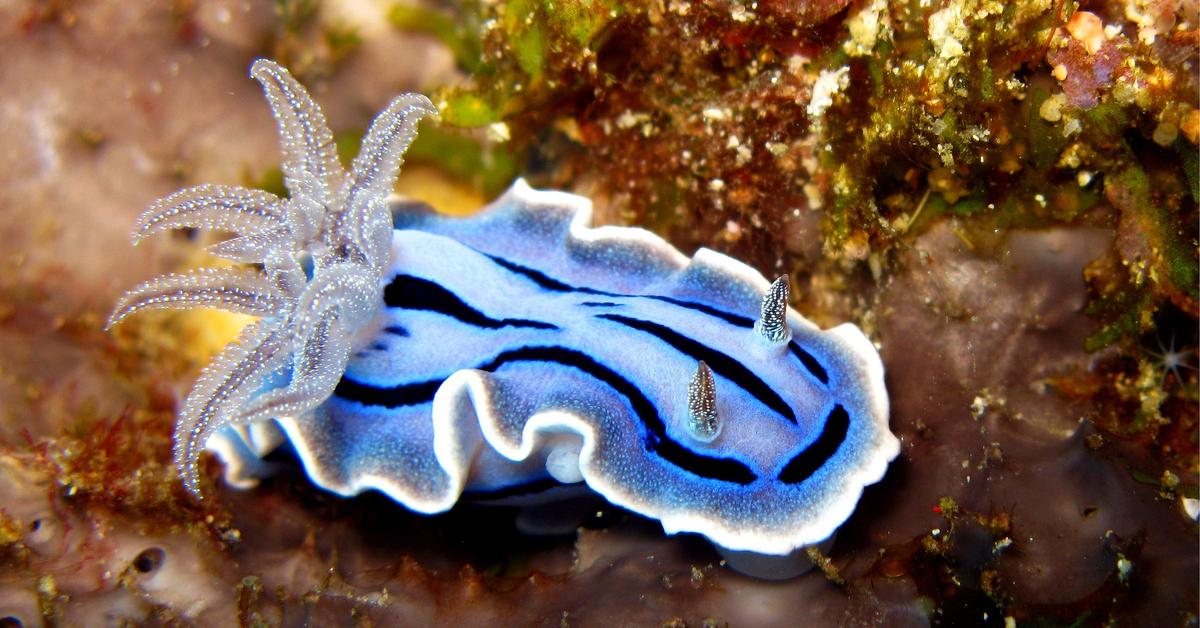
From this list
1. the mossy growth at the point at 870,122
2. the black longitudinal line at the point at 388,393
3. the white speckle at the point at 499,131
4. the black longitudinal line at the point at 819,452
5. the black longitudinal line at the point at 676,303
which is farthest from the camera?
the white speckle at the point at 499,131

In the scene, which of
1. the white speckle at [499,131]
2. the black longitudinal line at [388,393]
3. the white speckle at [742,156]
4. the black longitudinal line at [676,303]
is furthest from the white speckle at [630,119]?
the black longitudinal line at [388,393]

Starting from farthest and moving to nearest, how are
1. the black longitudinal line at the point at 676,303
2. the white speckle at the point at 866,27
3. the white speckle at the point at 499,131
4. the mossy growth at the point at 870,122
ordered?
1. the white speckle at the point at 499,131
2. the black longitudinal line at the point at 676,303
3. the white speckle at the point at 866,27
4. the mossy growth at the point at 870,122

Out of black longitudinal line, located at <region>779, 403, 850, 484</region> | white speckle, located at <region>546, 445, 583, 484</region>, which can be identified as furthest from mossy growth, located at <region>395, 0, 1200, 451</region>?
white speckle, located at <region>546, 445, 583, 484</region>

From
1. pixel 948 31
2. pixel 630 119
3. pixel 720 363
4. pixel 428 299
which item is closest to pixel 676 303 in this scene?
pixel 720 363

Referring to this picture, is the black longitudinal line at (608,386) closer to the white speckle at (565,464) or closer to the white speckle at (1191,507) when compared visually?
the white speckle at (565,464)

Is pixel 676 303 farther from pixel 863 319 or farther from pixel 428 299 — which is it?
pixel 428 299

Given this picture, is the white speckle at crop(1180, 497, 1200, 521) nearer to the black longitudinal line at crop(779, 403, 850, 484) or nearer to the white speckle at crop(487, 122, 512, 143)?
the black longitudinal line at crop(779, 403, 850, 484)
